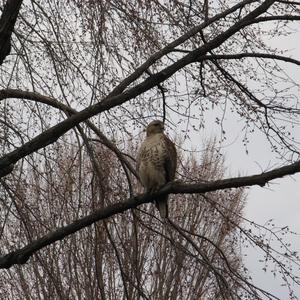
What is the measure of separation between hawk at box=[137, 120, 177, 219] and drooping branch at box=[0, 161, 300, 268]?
0.90m

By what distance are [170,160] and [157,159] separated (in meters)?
0.09

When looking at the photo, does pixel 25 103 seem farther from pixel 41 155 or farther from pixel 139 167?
pixel 139 167

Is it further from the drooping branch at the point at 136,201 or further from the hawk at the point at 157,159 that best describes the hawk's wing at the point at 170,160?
the drooping branch at the point at 136,201

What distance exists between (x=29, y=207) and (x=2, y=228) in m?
0.23

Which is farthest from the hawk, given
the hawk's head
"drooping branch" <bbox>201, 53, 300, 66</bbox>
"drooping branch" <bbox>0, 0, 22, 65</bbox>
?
"drooping branch" <bbox>0, 0, 22, 65</bbox>

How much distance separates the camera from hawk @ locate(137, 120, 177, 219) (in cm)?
443

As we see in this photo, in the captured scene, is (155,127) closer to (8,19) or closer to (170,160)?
(170,160)

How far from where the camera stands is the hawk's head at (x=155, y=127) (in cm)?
445

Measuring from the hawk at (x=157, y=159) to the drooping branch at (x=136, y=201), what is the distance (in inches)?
35.4

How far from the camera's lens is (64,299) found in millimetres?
3877

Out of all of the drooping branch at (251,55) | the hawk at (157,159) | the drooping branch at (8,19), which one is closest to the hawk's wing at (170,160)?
the hawk at (157,159)

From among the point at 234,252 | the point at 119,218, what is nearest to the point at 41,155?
the point at 119,218

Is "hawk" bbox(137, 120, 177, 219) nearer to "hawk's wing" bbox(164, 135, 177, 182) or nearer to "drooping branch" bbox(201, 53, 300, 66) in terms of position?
"hawk's wing" bbox(164, 135, 177, 182)

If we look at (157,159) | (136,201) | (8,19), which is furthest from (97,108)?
(157,159)
